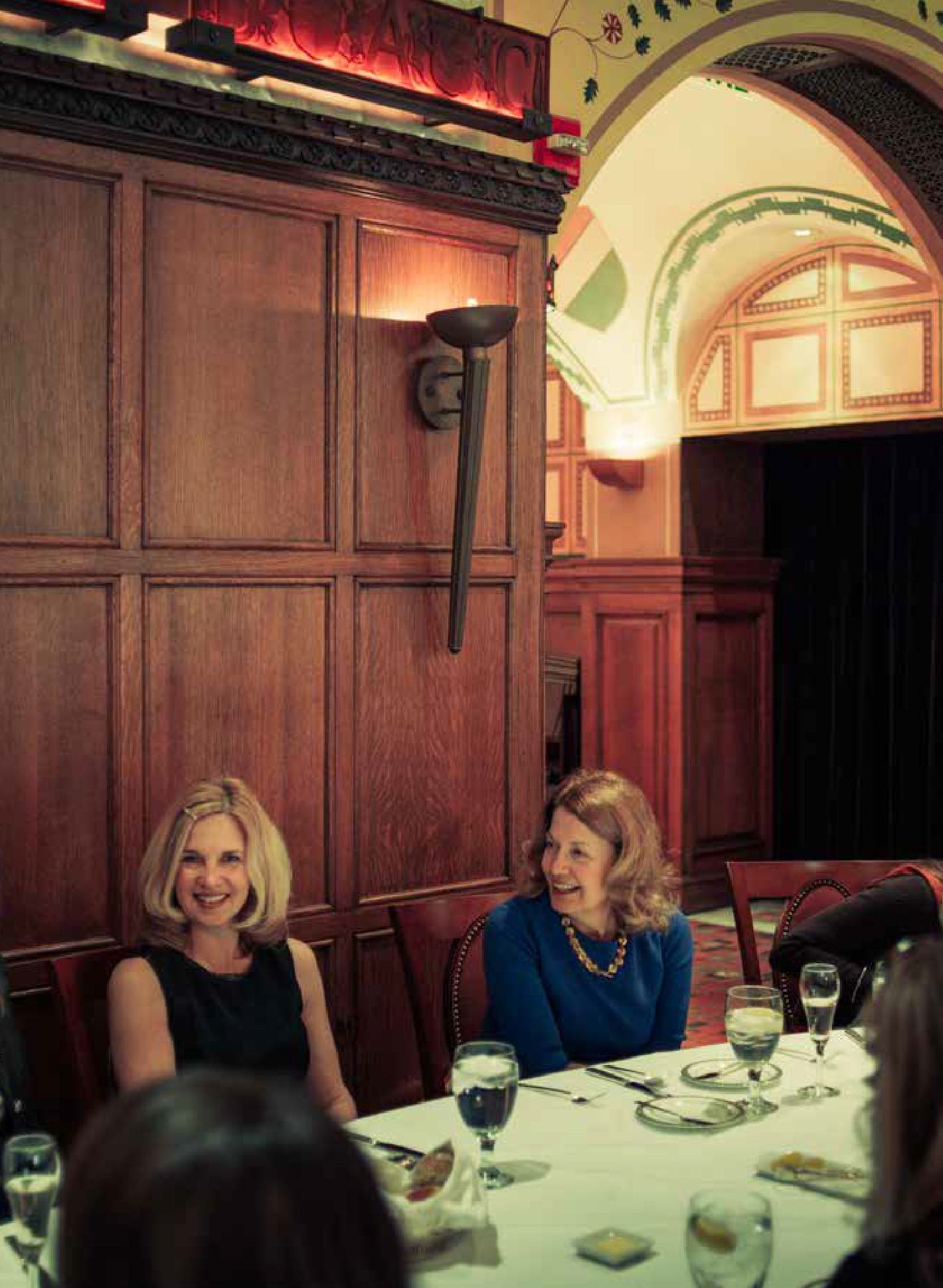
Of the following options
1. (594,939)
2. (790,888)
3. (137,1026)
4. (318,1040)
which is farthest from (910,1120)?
(790,888)

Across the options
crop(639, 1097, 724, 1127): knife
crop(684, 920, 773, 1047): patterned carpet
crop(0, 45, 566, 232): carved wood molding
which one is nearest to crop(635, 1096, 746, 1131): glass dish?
crop(639, 1097, 724, 1127): knife

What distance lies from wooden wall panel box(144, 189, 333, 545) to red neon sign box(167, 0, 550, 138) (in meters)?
0.30

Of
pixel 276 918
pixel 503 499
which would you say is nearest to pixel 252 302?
pixel 503 499

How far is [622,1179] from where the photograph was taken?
214 centimetres

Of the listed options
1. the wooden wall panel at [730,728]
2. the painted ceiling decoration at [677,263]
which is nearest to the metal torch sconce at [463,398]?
the painted ceiling decoration at [677,263]

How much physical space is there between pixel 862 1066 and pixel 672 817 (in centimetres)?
566

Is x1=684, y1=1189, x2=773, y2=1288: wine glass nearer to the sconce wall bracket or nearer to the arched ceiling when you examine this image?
the sconce wall bracket

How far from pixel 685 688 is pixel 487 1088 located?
639 centimetres

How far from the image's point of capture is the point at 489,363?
375 cm

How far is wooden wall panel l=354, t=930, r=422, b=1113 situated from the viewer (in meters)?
3.73

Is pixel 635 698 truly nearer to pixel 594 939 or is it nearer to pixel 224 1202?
pixel 594 939

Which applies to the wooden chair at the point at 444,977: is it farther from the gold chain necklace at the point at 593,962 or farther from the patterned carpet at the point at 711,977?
the patterned carpet at the point at 711,977

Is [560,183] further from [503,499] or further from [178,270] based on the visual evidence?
[178,270]

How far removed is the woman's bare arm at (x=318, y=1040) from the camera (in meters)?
2.93
